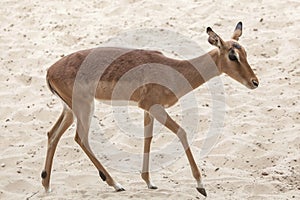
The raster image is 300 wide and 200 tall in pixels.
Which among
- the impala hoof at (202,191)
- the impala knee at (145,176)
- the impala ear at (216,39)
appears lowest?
the impala knee at (145,176)

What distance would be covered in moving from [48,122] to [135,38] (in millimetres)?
2117

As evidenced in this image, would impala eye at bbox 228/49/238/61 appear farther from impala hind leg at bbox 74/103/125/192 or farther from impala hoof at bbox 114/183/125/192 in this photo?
impala hoof at bbox 114/183/125/192

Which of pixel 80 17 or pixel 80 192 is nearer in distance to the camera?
pixel 80 192

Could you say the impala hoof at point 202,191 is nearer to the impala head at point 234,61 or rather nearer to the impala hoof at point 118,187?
the impala hoof at point 118,187

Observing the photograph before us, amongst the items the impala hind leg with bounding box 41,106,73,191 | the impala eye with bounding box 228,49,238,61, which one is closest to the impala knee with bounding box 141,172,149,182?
the impala hind leg with bounding box 41,106,73,191

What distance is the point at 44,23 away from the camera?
30.6 ft

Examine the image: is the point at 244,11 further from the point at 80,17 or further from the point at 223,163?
the point at 223,163

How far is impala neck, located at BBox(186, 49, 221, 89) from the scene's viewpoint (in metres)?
5.73

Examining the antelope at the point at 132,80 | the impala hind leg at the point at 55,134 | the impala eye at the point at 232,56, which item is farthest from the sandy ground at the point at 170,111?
the impala eye at the point at 232,56

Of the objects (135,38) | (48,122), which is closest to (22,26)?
(135,38)

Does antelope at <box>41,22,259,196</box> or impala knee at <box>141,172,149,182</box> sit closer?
antelope at <box>41,22,259,196</box>

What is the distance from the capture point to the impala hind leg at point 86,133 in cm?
569

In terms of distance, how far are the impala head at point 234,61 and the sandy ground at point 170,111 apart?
2.86 feet

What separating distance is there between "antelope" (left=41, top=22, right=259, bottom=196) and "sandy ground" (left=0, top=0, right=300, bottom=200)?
34cm
